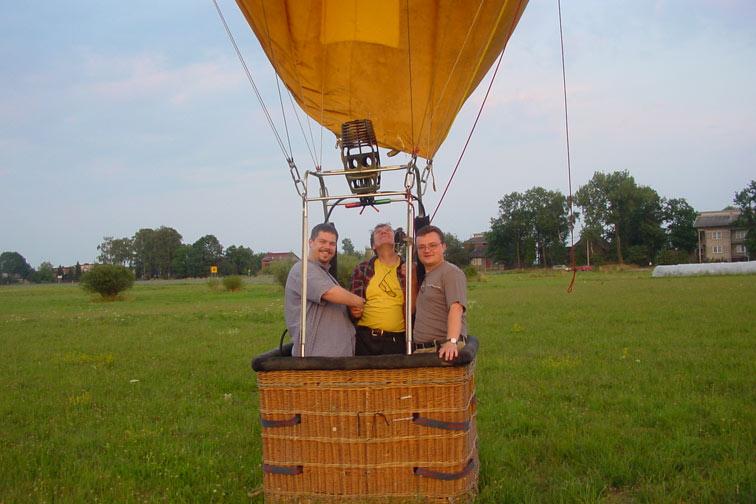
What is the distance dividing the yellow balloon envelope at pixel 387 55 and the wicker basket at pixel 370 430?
165cm

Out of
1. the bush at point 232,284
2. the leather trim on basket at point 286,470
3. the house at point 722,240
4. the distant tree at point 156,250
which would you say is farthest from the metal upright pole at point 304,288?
the distant tree at point 156,250

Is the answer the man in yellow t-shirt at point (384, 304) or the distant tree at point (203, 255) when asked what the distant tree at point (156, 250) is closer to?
the distant tree at point (203, 255)

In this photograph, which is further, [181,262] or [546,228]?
[181,262]

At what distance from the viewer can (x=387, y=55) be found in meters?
4.76

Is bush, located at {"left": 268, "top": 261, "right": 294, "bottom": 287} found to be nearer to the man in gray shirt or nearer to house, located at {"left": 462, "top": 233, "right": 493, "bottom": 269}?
the man in gray shirt

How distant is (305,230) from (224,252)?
335 ft

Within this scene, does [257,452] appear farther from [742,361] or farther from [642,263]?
[642,263]

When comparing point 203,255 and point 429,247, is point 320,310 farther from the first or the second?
point 203,255

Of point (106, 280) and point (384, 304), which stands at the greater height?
point (106, 280)

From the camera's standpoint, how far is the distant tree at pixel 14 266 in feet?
430

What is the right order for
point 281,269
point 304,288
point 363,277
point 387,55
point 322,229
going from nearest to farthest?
point 304,288
point 322,229
point 363,277
point 387,55
point 281,269

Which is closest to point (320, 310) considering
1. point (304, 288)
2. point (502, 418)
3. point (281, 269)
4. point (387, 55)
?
point (304, 288)

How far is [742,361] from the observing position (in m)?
7.64

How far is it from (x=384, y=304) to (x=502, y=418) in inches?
76.7
